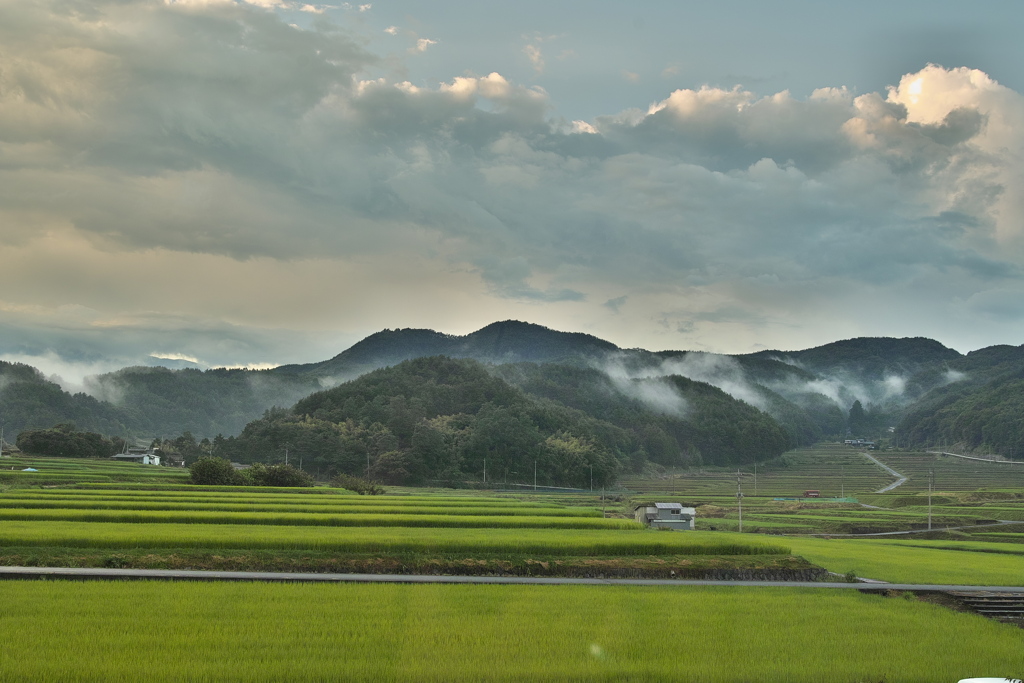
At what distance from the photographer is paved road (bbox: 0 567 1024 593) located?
22.4 meters

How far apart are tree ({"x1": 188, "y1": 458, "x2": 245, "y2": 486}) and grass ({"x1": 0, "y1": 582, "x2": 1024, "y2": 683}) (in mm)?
41717

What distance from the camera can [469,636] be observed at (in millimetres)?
17359

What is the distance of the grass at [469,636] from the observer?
15.1 meters

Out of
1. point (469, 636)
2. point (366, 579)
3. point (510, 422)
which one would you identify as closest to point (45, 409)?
point (510, 422)

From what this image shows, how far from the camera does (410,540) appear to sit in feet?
95.5

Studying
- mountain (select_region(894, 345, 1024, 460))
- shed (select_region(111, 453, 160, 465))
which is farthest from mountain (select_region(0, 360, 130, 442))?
mountain (select_region(894, 345, 1024, 460))

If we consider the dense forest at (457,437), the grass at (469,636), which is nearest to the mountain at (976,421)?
the dense forest at (457,437)

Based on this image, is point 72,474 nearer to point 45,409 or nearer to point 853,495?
point 853,495

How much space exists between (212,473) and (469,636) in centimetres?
4889

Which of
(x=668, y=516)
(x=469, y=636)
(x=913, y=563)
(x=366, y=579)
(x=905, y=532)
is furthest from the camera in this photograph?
(x=905, y=532)

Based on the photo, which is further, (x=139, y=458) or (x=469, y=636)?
(x=139, y=458)

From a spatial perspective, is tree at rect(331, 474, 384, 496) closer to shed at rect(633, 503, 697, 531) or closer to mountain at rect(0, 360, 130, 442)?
shed at rect(633, 503, 697, 531)

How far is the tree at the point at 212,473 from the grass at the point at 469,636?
41.7 metres

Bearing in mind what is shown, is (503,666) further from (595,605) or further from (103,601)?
(103,601)
